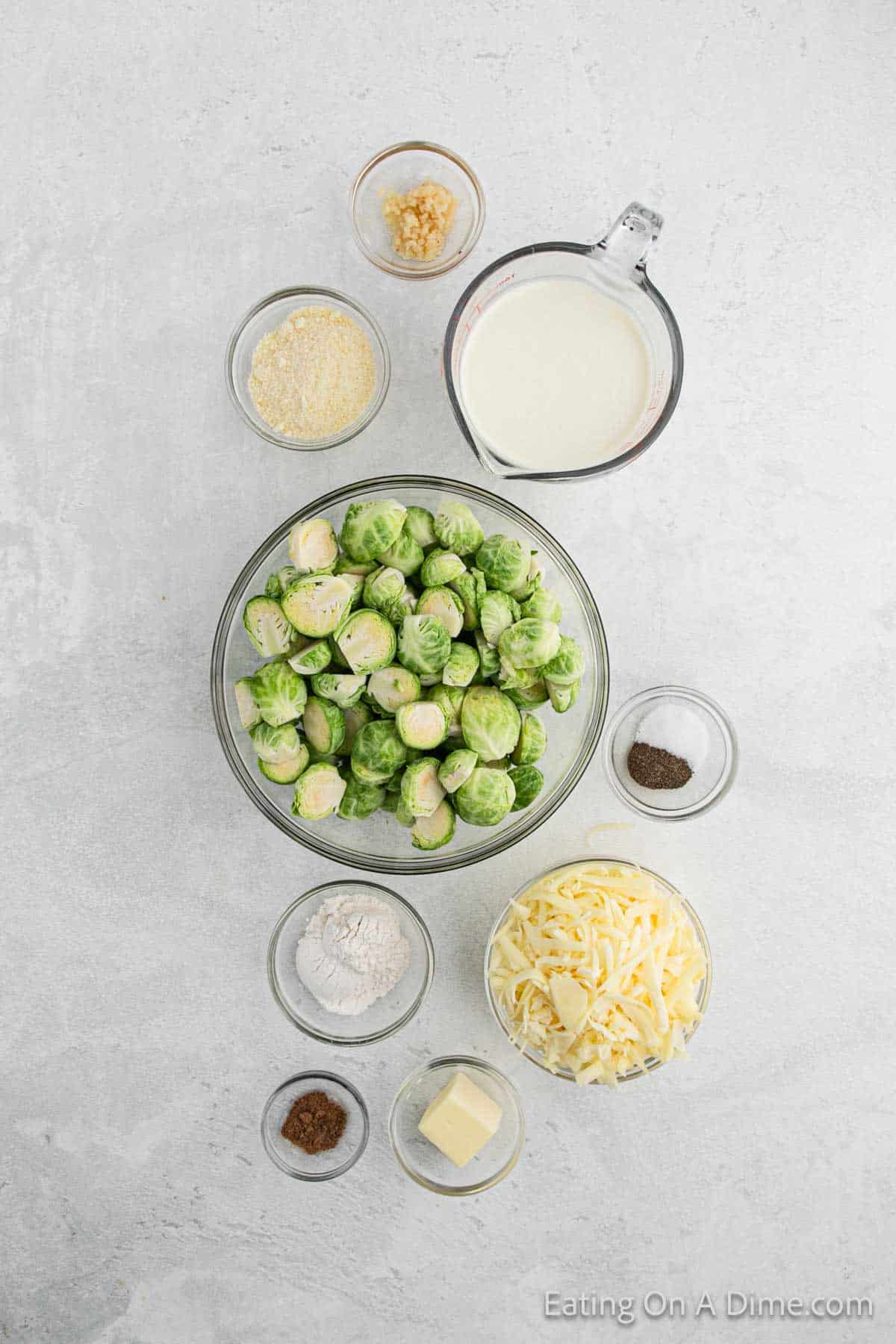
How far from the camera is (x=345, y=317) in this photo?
2018mm

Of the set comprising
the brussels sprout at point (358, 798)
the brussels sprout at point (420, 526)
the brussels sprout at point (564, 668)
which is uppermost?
the brussels sprout at point (420, 526)

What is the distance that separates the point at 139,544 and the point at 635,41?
5.36 ft

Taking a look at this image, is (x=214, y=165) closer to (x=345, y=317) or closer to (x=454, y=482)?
(x=345, y=317)

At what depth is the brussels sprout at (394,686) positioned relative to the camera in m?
1.77

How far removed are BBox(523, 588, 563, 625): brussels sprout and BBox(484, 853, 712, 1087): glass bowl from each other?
56cm

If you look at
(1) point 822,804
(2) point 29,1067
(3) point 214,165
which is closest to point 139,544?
(3) point 214,165

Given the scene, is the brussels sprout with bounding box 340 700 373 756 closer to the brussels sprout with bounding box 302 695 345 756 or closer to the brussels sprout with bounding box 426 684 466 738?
the brussels sprout with bounding box 302 695 345 756

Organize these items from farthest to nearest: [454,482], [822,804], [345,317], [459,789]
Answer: [822,804] → [345,317] → [454,482] → [459,789]

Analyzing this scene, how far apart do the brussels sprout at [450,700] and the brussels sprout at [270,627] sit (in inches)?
11.8

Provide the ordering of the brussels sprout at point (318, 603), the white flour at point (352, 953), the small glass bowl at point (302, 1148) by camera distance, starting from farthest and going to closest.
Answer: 1. the small glass bowl at point (302, 1148)
2. the white flour at point (352, 953)
3. the brussels sprout at point (318, 603)

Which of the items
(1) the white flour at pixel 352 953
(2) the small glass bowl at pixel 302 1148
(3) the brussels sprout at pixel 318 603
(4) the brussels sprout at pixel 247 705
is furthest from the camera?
(2) the small glass bowl at pixel 302 1148

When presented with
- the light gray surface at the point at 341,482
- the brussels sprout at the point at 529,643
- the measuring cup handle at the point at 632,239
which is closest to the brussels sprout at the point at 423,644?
the brussels sprout at the point at 529,643

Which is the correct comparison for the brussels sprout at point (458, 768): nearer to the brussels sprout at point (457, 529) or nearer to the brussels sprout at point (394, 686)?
the brussels sprout at point (394, 686)

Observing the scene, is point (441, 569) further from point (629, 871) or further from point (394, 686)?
point (629, 871)
